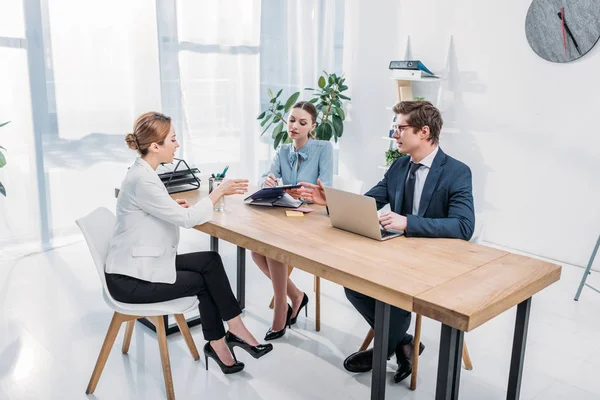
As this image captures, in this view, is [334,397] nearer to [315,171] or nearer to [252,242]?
[252,242]

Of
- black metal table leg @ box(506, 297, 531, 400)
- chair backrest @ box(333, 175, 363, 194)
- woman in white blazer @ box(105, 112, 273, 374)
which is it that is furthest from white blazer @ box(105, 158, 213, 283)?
black metal table leg @ box(506, 297, 531, 400)

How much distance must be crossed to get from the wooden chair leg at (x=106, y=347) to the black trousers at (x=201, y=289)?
0.14m

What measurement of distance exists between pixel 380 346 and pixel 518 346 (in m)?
0.56

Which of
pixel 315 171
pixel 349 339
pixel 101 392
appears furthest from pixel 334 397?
pixel 315 171

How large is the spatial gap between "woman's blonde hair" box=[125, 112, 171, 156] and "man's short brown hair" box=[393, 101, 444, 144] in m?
1.04

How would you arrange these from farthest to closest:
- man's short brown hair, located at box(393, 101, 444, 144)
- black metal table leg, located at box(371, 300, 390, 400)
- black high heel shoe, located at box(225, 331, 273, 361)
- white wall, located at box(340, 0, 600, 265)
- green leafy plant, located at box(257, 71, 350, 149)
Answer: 1. green leafy plant, located at box(257, 71, 350, 149)
2. white wall, located at box(340, 0, 600, 265)
3. black high heel shoe, located at box(225, 331, 273, 361)
4. man's short brown hair, located at box(393, 101, 444, 144)
5. black metal table leg, located at box(371, 300, 390, 400)

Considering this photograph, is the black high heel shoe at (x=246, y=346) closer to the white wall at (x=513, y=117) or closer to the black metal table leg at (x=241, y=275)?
the black metal table leg at (x=241, y=275)

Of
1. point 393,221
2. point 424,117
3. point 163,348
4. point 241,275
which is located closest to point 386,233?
point 393,221

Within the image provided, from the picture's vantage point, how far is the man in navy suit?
2.32 metres

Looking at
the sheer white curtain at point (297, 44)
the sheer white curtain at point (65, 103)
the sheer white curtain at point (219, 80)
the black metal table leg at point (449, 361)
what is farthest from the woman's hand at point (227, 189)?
the sheer white curtain at point (297, 44)

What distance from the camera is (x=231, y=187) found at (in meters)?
2.57

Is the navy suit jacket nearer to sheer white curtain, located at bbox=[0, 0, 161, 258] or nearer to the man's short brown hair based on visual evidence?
the man's short brown hair

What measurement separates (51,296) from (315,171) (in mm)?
1760

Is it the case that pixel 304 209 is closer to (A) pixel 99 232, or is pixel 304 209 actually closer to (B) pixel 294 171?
(B) pixel 294 171
